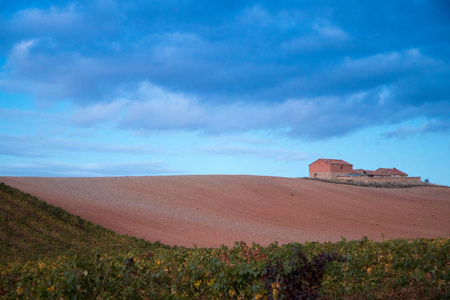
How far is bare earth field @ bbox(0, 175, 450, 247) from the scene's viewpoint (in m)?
17.1

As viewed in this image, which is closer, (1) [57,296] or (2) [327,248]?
(1) [57,296]

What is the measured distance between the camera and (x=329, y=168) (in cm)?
4884

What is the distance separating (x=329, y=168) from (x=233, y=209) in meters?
29.1

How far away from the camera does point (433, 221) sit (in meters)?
24.2

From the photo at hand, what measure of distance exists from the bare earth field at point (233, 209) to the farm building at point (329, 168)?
15.3 meters

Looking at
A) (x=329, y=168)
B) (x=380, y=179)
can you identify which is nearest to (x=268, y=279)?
(x=380, y=179)

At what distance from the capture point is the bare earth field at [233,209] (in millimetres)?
17141

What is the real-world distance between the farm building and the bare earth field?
1534 cm

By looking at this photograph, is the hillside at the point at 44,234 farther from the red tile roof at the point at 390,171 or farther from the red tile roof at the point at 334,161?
the red tile roof at the point at 390,171

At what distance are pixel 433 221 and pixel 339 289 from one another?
2209 cm

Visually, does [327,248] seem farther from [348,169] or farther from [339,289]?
[348,169]

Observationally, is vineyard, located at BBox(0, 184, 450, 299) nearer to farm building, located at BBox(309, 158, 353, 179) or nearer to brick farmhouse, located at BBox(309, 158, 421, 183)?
brick farmhouse, located at BBox(309, 158, 421, 183)

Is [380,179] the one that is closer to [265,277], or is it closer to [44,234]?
[44,234]

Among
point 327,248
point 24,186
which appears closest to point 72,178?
point 24,186
